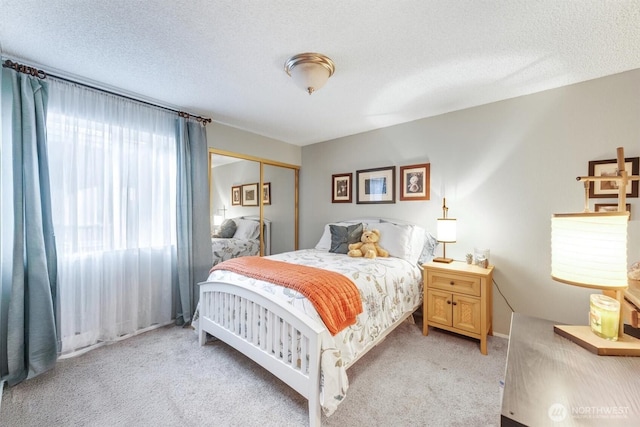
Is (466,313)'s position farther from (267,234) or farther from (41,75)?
(41,75)

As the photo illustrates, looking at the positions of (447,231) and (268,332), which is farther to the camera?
(447,231)

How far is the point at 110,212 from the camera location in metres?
2.31

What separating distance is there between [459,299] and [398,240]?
2.64ft

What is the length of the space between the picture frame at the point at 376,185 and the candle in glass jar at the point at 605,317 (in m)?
2.31

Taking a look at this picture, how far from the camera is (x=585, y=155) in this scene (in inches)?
83.2

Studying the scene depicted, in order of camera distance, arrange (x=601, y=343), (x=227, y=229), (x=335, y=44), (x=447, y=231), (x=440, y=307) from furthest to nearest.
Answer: (x=227, y=229), (x=447, y=231), (x=440, y=307), (x=335, y=44), (x=601, y=343)

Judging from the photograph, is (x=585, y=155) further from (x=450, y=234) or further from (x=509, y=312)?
(x=509, y=312)

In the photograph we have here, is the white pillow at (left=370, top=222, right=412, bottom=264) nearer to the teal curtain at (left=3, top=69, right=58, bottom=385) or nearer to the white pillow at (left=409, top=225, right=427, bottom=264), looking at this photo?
the white pillow at (left=409, top=225, right=427, bottom=264)

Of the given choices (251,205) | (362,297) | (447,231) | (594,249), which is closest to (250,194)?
(251,205)

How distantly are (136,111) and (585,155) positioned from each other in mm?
4022

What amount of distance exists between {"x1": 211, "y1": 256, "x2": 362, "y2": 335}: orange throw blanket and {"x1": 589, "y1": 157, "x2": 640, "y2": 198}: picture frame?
211cm

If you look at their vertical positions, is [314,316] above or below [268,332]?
above

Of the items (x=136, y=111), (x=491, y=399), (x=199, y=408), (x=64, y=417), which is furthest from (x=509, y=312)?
(x=136, y=111)

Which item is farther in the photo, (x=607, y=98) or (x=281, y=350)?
(x=607, y=98)
